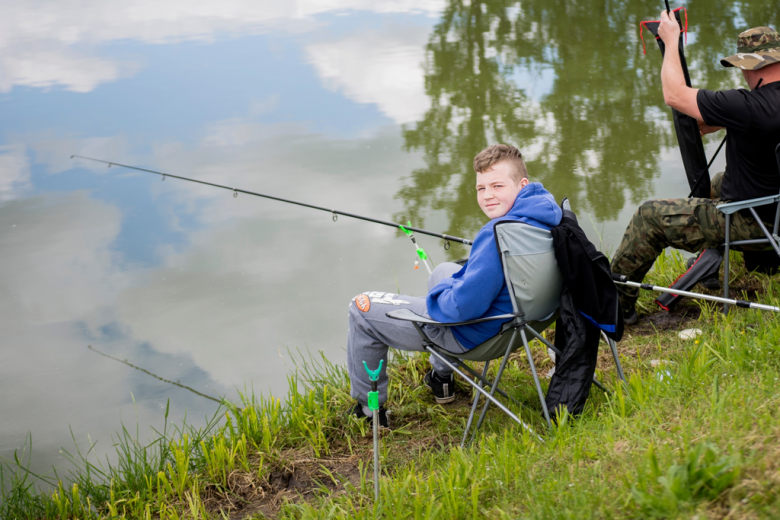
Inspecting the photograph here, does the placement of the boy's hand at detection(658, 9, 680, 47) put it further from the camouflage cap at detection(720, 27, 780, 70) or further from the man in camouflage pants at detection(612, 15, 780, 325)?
the camouflage cap at detection(720, 27, 780, 70)

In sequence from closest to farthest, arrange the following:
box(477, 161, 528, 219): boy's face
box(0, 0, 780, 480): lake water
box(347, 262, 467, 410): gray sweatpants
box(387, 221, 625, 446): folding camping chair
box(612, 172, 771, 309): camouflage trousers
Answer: box(387, 221, 625, 446): folding camping chair, box(477, 161, 528, 219): boy's face, box(347, 262, 467, 410): gray sweatpants, box(612, 172, 771, 309): camouflage trousers, box(0, 0, 780, 480): lake water

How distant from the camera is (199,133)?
8.07m

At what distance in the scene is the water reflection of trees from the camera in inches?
242

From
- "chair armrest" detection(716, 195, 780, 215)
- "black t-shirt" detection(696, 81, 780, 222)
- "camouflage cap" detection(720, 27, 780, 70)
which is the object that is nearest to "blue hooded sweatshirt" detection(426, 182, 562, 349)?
"chair armrest" detection(716, 195, 780, 215)

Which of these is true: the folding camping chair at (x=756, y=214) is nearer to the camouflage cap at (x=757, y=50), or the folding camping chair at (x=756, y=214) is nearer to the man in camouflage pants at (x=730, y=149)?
the man in camouflage pants at (x=730, y=149)

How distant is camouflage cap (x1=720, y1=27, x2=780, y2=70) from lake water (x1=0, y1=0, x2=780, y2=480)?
2080 millimetres

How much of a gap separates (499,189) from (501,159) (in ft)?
0.37

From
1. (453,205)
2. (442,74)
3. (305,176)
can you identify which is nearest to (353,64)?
(442,74)

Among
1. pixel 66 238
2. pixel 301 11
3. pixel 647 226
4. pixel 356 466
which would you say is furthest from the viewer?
pixel 301 11

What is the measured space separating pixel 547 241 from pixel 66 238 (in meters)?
4.80

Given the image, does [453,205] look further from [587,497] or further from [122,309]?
[587,497]

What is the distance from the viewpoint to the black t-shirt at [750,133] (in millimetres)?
2916

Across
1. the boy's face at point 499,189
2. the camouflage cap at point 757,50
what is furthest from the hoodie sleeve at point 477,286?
the camouflage cap at point 757,50

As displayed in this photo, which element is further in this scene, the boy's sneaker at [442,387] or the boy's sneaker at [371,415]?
the boy's sneaker at [442,387]
